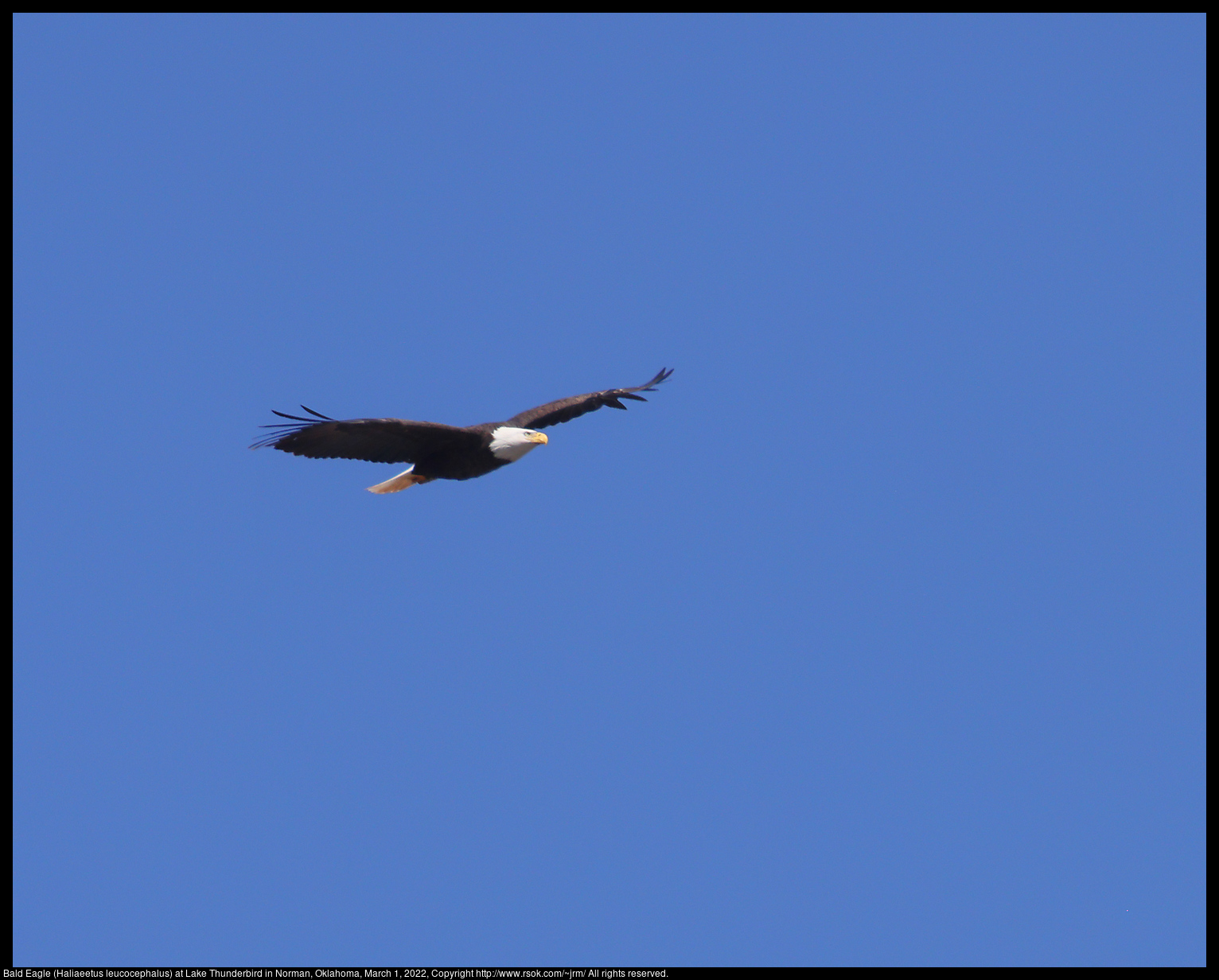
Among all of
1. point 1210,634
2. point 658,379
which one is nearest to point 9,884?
point 658,379

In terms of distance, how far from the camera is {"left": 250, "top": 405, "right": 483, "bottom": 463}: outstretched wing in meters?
11.5

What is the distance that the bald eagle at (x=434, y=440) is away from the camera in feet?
37.9

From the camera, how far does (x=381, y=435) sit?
1190 cm

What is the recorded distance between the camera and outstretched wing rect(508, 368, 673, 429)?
13891mm

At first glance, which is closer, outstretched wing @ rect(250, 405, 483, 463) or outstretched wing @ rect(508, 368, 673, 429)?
outstretched wing @ rect(250, 405, 483, 463)

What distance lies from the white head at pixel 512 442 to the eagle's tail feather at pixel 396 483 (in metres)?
0.78

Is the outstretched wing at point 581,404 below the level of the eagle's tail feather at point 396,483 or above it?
above

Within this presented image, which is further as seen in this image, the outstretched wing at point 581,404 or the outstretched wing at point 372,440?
the outstretched wing at point 581,404

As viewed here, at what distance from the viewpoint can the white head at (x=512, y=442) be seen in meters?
12.7

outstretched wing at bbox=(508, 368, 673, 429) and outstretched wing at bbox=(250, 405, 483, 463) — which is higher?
outstretched wing at bbox=(508, 368, 673, 429)

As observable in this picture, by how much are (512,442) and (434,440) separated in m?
0.79

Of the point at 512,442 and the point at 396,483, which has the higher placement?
the point at 512,442

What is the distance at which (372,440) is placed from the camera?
11.9 m
